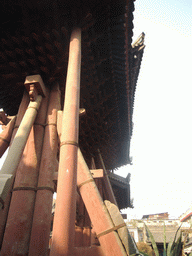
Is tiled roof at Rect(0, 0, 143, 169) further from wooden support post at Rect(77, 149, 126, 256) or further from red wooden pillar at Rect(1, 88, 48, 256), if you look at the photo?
wooden support post at Rect(77, 149, 126, 256)

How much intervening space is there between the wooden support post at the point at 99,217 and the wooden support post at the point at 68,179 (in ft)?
1.11

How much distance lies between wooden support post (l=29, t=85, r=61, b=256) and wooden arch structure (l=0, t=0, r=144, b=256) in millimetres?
14

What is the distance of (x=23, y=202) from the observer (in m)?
3.21

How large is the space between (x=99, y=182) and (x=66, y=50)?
4.91 m

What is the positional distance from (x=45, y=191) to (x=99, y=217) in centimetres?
117

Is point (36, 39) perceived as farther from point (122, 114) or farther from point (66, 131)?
point (122, 114)

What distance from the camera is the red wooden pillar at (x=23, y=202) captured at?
295 centimetres

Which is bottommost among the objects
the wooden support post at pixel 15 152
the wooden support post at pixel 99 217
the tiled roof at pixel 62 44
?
the wooden support post at pixel 99 217

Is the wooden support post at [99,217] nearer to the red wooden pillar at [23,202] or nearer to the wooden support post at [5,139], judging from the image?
the red wooden pillar at [23,202]

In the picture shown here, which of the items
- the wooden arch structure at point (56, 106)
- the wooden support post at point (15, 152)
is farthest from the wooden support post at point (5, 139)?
the wooden support post at point (15, 152)

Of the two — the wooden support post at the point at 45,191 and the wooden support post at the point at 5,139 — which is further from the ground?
the wooden support post at the point at 5,139

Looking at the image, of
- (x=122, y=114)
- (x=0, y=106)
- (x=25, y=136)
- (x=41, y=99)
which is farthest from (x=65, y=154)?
(x=122, y=114)

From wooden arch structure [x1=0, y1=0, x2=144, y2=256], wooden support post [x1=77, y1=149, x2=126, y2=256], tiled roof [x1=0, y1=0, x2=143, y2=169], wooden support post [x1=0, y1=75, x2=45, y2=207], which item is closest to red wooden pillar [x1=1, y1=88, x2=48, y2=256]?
wooden arch structure [x1=0, y1=0, x2=144, y2=256]

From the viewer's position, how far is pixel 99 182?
24.4 feet
